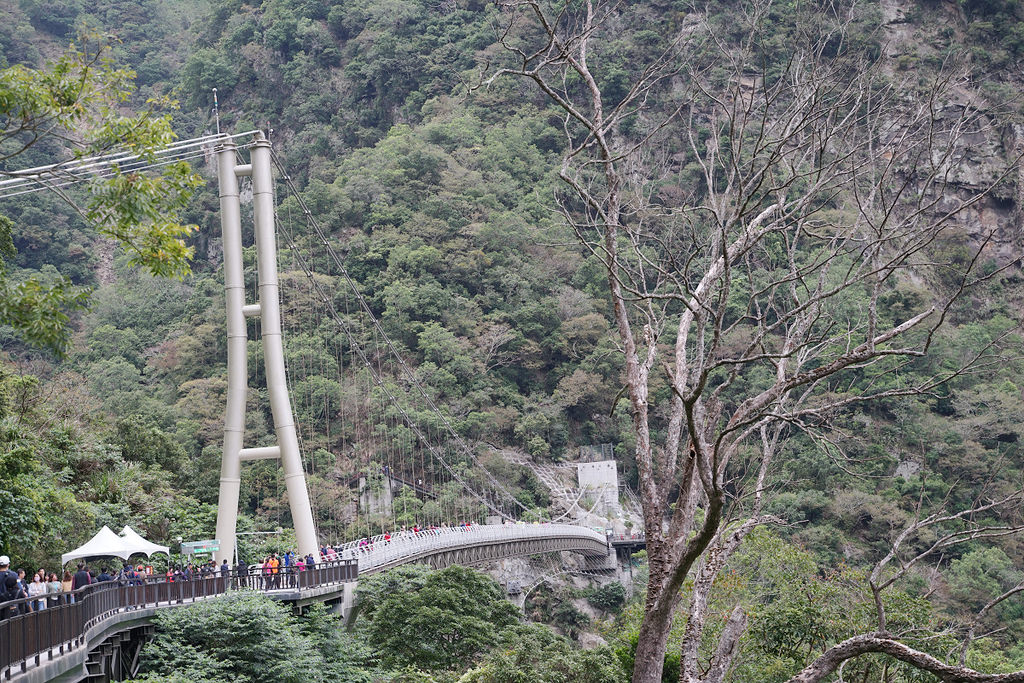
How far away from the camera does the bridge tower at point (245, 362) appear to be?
63.2ft

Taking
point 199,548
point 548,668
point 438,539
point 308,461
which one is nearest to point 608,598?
point 308,461

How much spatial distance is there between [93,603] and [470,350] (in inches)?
1534

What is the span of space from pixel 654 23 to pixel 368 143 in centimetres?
2022

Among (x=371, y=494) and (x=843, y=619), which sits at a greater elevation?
(x=371, y=494)

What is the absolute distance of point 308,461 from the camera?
36.2m

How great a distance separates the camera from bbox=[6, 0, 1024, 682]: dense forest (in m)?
15.9

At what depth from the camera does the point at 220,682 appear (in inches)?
468

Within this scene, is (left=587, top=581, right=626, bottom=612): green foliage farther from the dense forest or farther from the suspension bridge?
the suspension bridge

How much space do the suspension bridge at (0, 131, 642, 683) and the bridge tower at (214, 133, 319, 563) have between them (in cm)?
3

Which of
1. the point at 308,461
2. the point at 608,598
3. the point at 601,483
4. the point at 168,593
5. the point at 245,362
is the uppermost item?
the point at 245,362

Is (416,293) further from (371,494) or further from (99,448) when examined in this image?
(99,448)

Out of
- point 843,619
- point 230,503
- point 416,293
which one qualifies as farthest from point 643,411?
point 416,293

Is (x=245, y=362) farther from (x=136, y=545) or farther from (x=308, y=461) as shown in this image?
A: (x=308, y=461)

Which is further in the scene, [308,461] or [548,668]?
[308,461]
